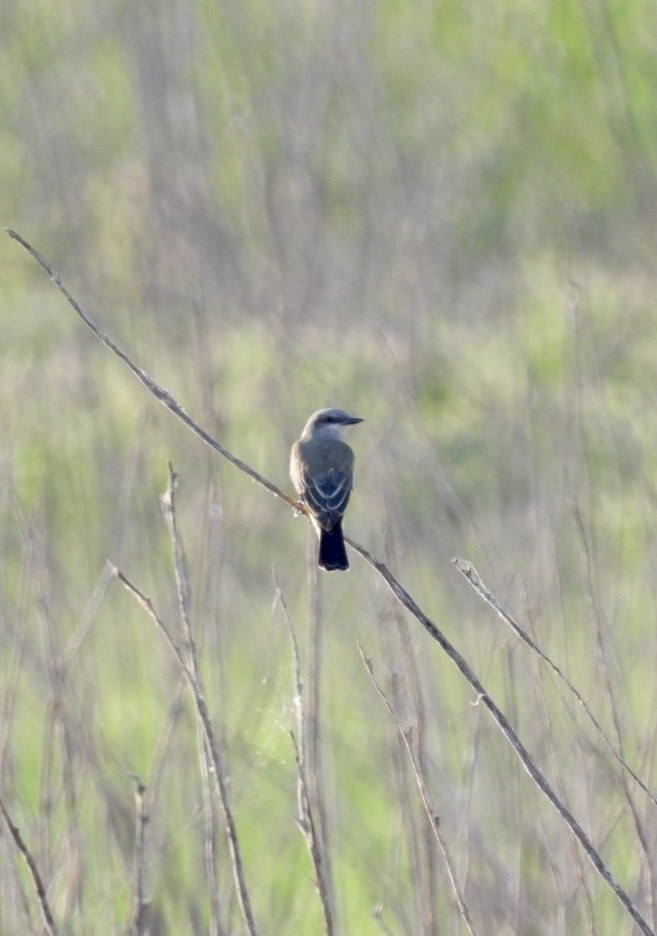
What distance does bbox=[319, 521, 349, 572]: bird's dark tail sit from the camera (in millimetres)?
4207

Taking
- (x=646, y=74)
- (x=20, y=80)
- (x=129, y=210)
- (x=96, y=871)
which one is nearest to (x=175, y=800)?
(x=96, y=871)

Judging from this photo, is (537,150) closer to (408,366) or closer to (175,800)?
(408,366)

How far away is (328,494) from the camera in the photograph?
4.62 metres

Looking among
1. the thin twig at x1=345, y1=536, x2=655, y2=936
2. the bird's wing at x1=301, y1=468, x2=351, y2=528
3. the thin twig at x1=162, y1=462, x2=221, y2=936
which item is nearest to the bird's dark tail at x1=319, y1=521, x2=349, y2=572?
the bird's wing at x1=301, y1=468, x2=351, y2=528

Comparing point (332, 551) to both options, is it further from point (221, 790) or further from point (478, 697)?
point (478, 697)

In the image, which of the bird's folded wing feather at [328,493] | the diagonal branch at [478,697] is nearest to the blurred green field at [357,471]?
the bird's folded wing feather at [328,493]

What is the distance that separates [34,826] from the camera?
3844 mm

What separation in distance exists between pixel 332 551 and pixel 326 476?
1.81 ft

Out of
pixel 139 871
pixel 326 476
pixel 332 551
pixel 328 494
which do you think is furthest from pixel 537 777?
pixel 326 476

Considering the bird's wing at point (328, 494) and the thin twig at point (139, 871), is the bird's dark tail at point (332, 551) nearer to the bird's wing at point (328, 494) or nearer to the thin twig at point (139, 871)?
the bird's wing at point (328, 494)

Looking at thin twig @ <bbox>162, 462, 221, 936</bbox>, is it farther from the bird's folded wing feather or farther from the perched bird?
the bird's folded wing feather

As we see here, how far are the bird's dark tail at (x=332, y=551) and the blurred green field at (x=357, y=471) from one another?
21 centimetres

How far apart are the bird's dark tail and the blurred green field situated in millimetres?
214

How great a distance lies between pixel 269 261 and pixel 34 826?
10.7 feet
